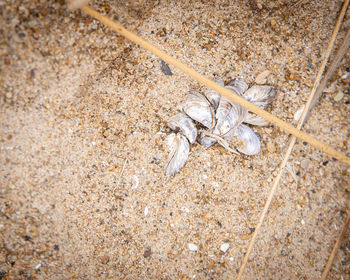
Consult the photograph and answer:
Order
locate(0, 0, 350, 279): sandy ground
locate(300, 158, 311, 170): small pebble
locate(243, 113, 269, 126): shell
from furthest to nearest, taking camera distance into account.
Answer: locate(300, 158, 311, 170): small pebble < locate(243, 113, 269, 126): shell < locate(0, 0, 350, 279): sandy ground

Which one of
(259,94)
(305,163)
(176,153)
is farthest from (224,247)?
(259,94)

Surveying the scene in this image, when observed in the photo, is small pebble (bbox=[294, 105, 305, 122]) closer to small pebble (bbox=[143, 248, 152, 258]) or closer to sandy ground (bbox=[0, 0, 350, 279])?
sandy ground (bbox=[0, 0, 350, 279])

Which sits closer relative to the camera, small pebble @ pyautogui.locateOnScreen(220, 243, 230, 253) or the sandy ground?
the sandy ground

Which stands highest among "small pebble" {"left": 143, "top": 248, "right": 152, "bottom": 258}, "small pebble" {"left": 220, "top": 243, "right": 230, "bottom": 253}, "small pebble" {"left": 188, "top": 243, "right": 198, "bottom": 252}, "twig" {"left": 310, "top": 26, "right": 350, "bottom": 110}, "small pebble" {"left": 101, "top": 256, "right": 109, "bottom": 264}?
"twig" {"left": 310, "top": 26, "right": 350, "bottom": 110}

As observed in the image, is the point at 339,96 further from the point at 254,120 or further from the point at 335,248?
the point at 335,248

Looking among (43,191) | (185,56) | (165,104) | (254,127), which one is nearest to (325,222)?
(254,127)

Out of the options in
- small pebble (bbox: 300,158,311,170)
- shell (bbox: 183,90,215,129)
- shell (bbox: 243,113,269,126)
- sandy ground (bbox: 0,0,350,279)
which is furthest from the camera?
small pebble (bbox: 300,158,311,170)

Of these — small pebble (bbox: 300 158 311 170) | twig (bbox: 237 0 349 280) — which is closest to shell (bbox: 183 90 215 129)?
twig (bbox: 237 0 349 280)
